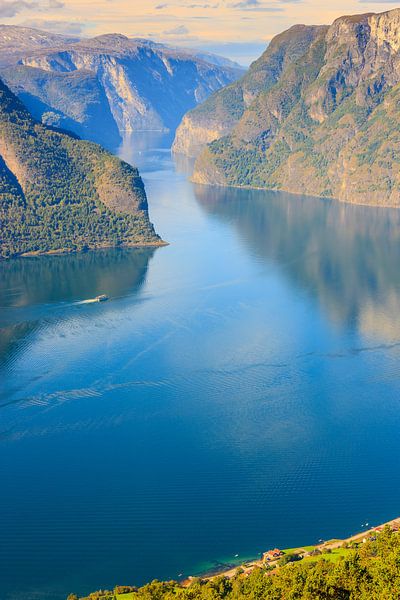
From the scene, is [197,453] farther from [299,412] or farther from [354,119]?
[354,119]

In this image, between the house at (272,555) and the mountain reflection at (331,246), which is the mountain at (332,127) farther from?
the house at (272,555)

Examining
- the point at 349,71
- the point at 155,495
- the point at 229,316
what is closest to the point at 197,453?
the point at 155,495

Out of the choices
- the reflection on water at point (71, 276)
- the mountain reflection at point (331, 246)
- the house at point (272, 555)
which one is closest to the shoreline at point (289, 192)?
the mountain reflection at point (331, 246)

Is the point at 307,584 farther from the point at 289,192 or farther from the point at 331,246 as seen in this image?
the point at 289,192

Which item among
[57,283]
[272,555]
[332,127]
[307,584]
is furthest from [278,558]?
[332,127]

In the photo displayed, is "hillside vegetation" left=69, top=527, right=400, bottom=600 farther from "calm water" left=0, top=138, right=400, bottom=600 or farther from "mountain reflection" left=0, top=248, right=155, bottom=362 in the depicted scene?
"mountain reflection" left=0, top=248, right=155, bottom=362

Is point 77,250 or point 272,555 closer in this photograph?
point 272,555
